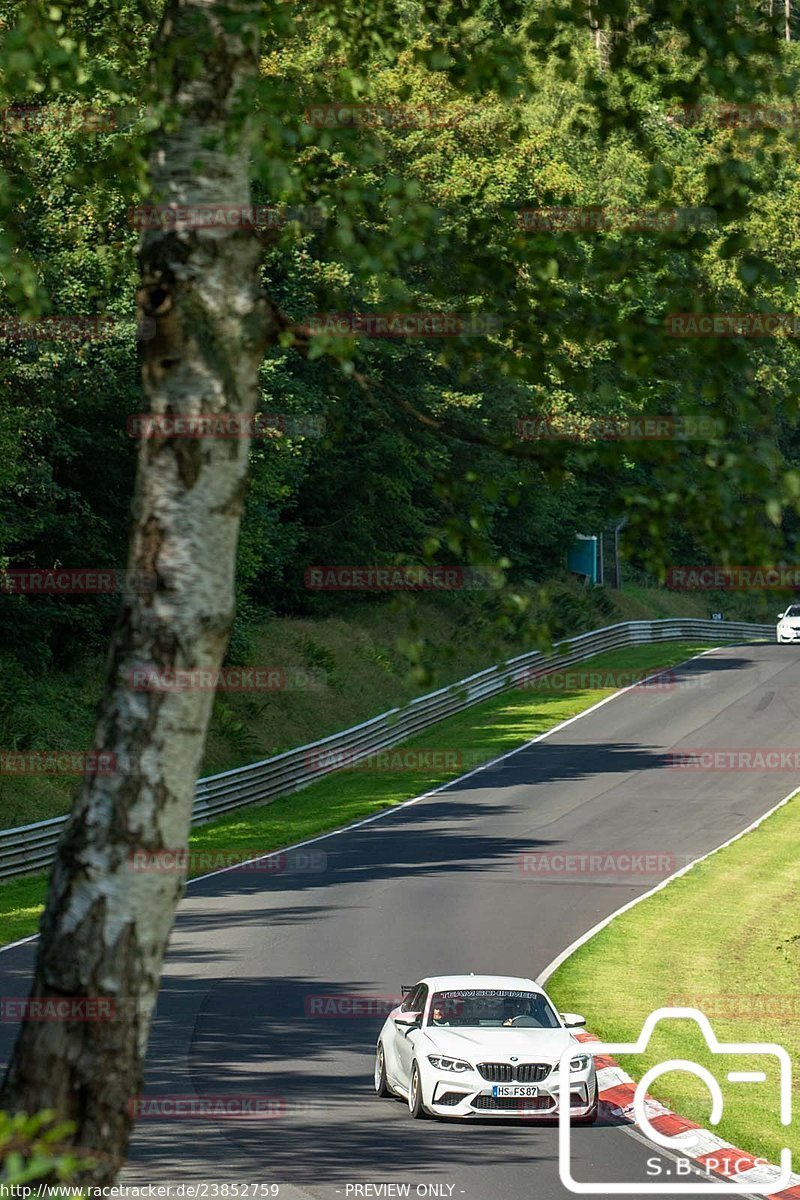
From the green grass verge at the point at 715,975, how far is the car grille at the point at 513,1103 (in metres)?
1.58

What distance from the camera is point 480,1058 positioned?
15.2 m

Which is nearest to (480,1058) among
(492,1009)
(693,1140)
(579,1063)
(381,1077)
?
(579,1063)

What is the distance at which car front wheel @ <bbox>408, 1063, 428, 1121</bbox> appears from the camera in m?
15.1

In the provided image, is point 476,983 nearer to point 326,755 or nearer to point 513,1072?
point 513,1072

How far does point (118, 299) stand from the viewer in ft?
126

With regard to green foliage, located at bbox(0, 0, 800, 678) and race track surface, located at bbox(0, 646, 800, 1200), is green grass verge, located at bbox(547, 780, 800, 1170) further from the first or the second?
green foliage, located at bbox(0, 0, 800, 678)

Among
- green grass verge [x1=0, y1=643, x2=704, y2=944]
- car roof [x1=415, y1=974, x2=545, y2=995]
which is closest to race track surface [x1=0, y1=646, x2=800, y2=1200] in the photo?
green grass verge [x1=0, y1=643, x2=704, y2=944]

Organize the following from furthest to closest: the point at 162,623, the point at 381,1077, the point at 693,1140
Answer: the point at 381,1077, the point at 693,1140, the point at 162,623

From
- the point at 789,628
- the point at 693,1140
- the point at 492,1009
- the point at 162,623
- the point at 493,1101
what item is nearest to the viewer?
the point at 162,623

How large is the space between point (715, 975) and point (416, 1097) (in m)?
10.6

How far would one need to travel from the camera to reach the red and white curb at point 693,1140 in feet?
43.2

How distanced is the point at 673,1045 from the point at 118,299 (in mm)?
23795

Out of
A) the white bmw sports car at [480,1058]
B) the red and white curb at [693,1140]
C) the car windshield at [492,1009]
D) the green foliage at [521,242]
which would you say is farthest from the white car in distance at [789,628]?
the green foliage at [521,242]

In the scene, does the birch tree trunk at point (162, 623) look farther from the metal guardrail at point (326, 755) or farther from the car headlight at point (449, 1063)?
the metal guardrail at point (326, 755)
